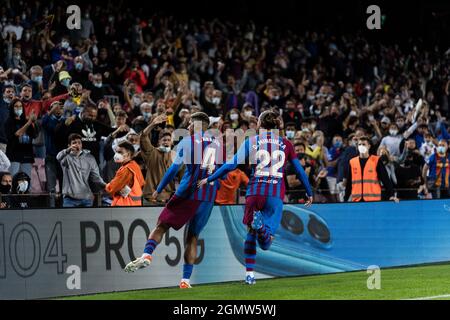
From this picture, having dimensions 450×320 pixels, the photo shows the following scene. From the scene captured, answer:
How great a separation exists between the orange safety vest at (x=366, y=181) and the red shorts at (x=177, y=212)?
208 inches

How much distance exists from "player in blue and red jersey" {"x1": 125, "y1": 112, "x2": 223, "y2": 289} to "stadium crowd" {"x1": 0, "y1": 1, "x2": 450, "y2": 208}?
67.1 inches

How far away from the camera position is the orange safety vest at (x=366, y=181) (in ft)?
60.3

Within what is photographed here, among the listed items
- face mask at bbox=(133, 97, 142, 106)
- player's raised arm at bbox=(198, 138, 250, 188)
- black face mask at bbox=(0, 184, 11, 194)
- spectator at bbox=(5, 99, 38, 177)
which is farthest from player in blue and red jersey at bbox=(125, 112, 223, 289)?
face mask at bbox=(133, 97, 142, 106)

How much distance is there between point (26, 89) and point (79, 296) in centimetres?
504

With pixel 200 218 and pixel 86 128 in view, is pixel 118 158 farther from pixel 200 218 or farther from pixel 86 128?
pixel 200 218

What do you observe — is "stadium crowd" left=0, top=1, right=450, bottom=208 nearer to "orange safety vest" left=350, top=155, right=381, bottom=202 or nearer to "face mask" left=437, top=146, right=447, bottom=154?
"face mask" left=437, top=146, right=447, bottom=154

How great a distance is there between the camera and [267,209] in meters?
13.9

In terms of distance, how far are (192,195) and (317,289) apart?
83.2 inches

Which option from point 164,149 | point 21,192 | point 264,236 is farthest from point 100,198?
point 264,236

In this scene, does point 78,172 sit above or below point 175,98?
below

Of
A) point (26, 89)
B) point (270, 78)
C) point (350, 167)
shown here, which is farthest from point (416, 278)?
point (270, 78)

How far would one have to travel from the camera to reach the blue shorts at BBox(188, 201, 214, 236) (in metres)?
14.0
